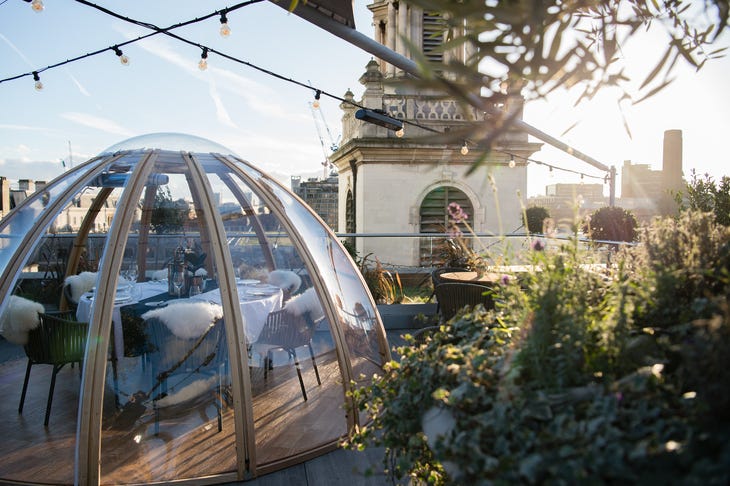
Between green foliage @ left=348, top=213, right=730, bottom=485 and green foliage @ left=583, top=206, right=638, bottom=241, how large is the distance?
824cm

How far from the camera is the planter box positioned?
6.73 meters

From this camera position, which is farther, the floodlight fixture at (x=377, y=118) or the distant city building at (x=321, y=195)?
the distant city building at (x=321, y=195)

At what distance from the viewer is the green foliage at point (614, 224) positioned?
908cm

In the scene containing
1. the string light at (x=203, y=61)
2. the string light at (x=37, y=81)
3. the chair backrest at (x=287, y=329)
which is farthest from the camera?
the string light at (x=37, y=81)

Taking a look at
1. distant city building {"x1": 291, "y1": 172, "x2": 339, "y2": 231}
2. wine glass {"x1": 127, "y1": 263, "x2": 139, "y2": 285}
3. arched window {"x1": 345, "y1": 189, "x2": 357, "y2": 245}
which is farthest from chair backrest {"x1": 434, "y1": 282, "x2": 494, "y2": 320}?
distant city building {"x1": 291, "y1": 172, "x2": 339, "y2": 231}

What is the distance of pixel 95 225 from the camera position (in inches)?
148

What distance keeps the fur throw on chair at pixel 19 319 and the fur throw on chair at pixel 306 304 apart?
1892 mm

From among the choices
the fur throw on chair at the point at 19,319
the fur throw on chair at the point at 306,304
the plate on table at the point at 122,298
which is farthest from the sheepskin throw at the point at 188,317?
the fur throw on chair at the point at 19,319

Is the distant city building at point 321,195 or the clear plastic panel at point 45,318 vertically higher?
the distant city building at point 321,195

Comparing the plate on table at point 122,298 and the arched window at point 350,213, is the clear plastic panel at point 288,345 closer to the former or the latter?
the plate on table at point 122,298

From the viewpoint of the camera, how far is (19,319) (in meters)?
3.57

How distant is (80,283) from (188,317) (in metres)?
1.11

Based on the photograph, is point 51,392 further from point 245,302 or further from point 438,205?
point 438,205

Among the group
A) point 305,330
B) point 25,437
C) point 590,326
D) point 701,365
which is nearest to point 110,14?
point 305,330
